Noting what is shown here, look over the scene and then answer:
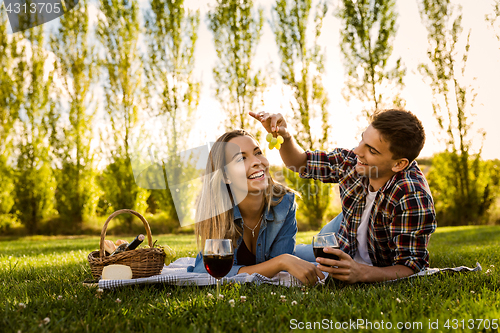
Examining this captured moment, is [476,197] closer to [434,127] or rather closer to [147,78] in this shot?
[434,127]

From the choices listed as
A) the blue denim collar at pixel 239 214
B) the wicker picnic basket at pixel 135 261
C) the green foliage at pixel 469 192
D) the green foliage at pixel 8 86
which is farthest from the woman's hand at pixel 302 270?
the green foliage at pixel 8 86

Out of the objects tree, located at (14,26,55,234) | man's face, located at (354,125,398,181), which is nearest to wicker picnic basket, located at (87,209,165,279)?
man's face, located at (354,125,398,181)

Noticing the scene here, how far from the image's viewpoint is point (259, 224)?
3.26 meters

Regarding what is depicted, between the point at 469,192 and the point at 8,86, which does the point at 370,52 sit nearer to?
the point at 469,192

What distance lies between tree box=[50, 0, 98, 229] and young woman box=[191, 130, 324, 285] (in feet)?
37.4

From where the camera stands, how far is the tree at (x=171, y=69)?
12.9m

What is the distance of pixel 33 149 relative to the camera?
42.5 feet

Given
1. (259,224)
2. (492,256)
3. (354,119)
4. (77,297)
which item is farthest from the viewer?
(354,119)

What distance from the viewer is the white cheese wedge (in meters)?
2.43

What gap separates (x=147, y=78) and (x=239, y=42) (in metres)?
3.64

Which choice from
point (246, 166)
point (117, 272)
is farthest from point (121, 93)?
point (117, 272)

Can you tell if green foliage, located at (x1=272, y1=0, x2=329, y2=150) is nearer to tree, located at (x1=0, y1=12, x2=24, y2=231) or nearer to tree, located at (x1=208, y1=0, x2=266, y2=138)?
tree, located at (x1=208, y1=0, x2=266, y2=138)

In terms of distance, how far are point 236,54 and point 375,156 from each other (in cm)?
1117

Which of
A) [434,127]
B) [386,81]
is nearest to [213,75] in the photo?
[386,81]
